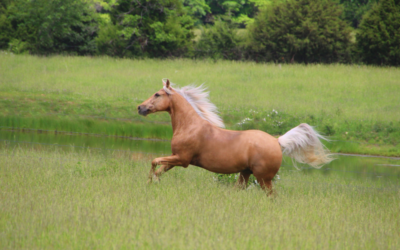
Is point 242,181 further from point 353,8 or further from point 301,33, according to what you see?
point 353,8

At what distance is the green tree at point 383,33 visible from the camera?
31109mm

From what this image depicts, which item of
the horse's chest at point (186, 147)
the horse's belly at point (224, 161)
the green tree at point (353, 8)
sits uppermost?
the green tree at point (353, 8)

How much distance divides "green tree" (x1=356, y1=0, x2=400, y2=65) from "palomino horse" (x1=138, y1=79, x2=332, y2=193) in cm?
2679

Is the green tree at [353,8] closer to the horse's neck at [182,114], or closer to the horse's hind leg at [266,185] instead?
the horse's neck at [182,114]

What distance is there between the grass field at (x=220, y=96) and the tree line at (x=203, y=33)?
12.6ft

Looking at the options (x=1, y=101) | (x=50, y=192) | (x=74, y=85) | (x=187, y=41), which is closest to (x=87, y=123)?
(x=1, y=101)

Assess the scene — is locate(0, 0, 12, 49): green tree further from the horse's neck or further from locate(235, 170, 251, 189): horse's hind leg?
locate(235, 170, 251, 189): horse's hind leg

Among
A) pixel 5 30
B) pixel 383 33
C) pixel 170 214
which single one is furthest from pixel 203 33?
pixel 170 214

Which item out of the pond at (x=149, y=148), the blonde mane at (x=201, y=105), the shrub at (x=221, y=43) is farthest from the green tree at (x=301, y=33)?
the blonde mane at (x=201, y=105)

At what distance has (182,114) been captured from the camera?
780cm

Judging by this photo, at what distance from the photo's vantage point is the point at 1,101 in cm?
1939

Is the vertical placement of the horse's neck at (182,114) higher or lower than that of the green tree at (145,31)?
lower

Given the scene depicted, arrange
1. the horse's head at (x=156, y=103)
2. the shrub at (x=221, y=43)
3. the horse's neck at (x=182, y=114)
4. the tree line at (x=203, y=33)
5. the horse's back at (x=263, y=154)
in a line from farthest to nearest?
the shrub at (x=221, y=43), the tree line at (x=203, y=33), the horse's head at (x=156, y=103), the horse's neck at (x=182, y=114), the horse's back at (x=263, y=154)

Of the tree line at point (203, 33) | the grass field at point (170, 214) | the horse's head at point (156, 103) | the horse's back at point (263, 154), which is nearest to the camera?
the grass field at point (170, 214)
